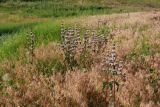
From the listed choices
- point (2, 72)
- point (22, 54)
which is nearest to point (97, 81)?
point (2, 72)

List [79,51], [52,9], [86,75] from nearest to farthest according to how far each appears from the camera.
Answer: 1. [86,75]
2. [79,51]
3. [52,9]

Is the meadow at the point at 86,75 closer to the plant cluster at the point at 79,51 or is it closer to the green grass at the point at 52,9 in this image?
the plant cluster at the point at 79,51

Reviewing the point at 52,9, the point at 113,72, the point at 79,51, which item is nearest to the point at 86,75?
the point at 113,72

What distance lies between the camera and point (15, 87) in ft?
21.4

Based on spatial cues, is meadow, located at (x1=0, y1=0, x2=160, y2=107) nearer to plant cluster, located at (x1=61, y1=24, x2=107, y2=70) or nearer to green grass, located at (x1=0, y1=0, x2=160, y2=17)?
plant cluster, located at (x1=61, y1=24, x2=107, y2=70)

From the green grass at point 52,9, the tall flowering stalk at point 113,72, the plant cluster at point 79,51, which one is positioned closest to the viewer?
the tall flowering stalk at point 113,72

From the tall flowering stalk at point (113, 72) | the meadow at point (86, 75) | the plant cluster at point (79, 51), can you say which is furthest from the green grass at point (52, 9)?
the tall flowering stalk at point (113, 72)

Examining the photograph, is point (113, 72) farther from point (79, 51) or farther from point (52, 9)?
point (52, 9)

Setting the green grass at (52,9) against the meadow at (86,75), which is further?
the green grass at (52,9)

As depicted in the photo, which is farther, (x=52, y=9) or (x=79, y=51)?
(x=52, y=9)

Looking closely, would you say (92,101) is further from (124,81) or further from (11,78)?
(11,78)

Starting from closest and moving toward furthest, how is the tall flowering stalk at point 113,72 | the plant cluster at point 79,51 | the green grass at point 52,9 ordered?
1. the tall flowering stalk at point 113,72
2. the plant cluster at point 79,51
3. the green grass at point 52,9

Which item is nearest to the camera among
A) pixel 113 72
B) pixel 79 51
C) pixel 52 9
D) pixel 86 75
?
pixel 113 72

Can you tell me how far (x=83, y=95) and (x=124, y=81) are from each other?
971 mm
